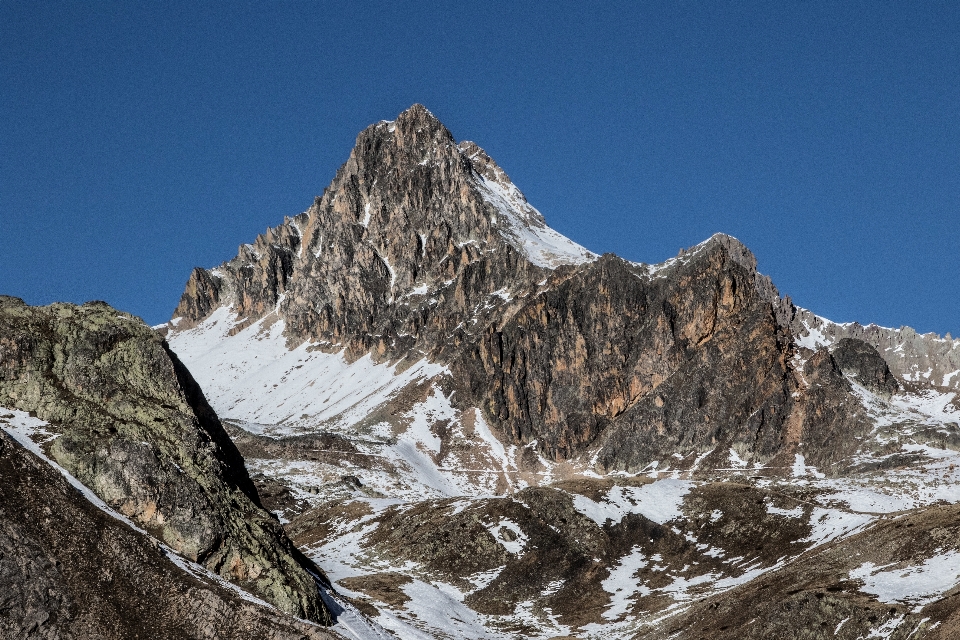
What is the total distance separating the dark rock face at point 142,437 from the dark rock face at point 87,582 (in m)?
2.78

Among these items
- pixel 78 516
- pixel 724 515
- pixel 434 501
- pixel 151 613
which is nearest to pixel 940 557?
pixel 724 515

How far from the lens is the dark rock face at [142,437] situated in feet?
191

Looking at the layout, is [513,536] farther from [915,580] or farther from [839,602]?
[915,580]

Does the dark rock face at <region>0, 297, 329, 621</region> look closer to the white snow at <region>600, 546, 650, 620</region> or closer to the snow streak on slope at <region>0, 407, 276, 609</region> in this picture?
the snow streak on slope at <region>0, 407, 276, 609</region>

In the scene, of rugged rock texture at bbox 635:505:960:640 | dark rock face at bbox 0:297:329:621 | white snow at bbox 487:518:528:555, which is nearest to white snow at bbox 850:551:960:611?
rugged rock texture at bbox 635:505:960:640

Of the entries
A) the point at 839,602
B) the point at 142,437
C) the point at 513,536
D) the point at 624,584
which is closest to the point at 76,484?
the point at 142,437

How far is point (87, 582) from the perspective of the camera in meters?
51.2

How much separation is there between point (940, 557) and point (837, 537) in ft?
74.0

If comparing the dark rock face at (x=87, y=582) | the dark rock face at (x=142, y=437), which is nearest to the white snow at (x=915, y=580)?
the dark rock face at (x=87, y=582)

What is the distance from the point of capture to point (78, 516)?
2131 inches

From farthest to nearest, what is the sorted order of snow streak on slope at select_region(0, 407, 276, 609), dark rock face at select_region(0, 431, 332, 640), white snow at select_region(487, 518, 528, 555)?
white snow at select_region(487, 518, 528, 555) → snow streak on slope at select_region(0, 407, 276, 609) → dark rock face at select_region(0, 431, 332, 640)

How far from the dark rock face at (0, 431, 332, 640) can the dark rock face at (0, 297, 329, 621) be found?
2.78 metres

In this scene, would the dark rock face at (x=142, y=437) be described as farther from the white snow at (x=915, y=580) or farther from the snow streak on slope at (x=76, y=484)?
the white snow at (x=915, y=580)

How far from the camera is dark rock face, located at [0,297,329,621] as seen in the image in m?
58.2
